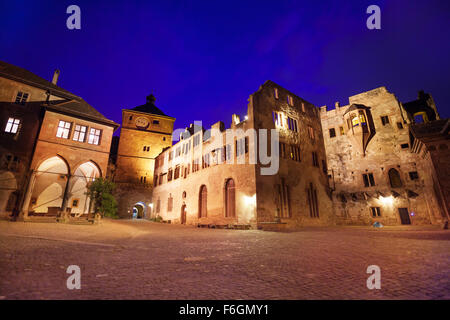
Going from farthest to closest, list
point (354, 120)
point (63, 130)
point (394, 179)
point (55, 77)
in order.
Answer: point (55, 77) → point (354, 120) → point (394, 179) → point (63, 130)

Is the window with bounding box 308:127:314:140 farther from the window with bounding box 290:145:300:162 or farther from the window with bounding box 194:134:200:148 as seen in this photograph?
the window with bounding box 194:134:200:148

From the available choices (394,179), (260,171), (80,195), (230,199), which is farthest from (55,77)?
(394,179)

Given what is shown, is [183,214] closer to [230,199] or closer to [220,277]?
[230,199]

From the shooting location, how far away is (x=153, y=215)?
31.5m

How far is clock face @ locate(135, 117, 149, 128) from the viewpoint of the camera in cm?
3478

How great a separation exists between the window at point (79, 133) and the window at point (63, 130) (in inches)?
23.1

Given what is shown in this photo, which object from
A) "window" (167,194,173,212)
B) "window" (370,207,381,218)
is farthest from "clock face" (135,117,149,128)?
"window" (370,207,381,218)

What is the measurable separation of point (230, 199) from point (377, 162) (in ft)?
60.5

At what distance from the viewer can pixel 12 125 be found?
19391 millimetres

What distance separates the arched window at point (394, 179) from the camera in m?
22.4

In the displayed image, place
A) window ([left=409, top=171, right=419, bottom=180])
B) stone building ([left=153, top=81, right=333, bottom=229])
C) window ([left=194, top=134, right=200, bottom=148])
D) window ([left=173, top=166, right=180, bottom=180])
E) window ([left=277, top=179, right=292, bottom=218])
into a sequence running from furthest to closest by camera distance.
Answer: window ([left=173, top=166, right=180, bottom=180]) → window ([left=194, top=134, right=200, bottom=148]) → window ([left=409, top=171, right=419, bottom=180]) → window ([left=277, top=179, right=292, bottom=218]) → stone building ([left=153, top=81, right=333, bottom=229])

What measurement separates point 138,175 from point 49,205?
11.5 meters

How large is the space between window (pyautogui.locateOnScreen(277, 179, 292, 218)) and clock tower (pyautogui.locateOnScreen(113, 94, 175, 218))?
73.4 ft
